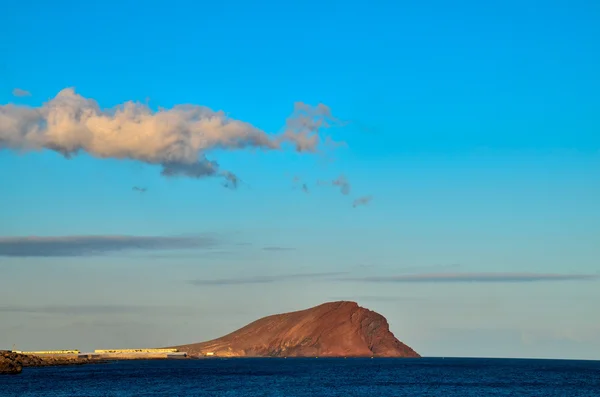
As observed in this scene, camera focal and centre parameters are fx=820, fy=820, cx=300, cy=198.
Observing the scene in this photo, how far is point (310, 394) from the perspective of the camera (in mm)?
130625

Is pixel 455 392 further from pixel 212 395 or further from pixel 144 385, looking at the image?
pixel 144 385

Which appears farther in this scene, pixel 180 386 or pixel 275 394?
pixel 180 386

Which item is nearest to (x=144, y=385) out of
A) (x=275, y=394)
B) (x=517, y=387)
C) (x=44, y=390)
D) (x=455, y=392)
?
(x=44, y=390)

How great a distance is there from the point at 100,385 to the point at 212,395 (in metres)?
34.1

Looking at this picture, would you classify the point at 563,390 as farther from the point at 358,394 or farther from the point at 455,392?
the point at 358,394

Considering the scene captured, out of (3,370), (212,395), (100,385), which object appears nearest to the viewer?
(212,395)

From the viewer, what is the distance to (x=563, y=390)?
154 m

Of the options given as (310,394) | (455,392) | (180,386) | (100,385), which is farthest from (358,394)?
(100,385)

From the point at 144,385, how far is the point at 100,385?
808cm

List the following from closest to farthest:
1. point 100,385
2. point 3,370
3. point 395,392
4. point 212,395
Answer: point 212,395 < point 395,392 < point 100,385 < point 3,370

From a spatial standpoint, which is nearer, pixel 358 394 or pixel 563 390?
pixel 358 394

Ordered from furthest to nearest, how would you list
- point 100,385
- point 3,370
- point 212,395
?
point 3,370
point 100,385
point 212,395

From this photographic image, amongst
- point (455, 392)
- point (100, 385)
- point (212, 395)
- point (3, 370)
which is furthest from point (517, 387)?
point (3, 370)

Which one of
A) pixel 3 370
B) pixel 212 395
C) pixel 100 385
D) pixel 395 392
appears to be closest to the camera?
pixel 212 395
